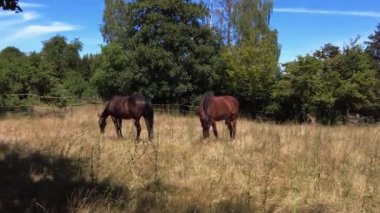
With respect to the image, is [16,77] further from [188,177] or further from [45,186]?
[45,186]

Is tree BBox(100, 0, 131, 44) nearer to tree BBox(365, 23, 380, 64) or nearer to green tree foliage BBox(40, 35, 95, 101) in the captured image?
green tree foliage BBox(40, 35, 95, 101)

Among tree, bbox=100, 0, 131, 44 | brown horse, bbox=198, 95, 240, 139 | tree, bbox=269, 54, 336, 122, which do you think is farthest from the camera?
tree, bbox=100, 0, 131, 44

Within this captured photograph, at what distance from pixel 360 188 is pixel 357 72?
25.2 meters

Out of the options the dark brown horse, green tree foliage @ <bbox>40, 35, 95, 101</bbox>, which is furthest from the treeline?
green tree foliage @ <bbox>40, 35, 95, 101</bbox>

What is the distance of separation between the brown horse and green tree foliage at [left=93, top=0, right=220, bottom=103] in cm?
1525

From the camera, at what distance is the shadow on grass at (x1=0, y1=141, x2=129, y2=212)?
5.78m

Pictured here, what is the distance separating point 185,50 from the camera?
30969 millimetres

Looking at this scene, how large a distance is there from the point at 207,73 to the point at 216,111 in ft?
55.4

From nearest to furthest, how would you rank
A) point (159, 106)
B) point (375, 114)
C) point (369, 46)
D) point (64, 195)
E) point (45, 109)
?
1. point (64, 195)
2. point (45, 109)
3. point (159, 106)
4. point (375, 114)
5. point (369, 46)

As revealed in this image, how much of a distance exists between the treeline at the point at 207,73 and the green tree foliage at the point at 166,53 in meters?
0.07

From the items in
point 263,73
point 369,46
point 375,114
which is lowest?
point 375,114

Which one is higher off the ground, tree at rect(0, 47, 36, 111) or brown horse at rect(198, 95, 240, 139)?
tree at rect(0, 47, 36, 111)

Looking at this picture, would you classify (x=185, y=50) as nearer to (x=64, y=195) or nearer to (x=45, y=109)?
(x=45, y=109)

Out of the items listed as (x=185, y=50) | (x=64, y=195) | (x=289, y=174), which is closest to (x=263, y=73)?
(x=185, y=50)
